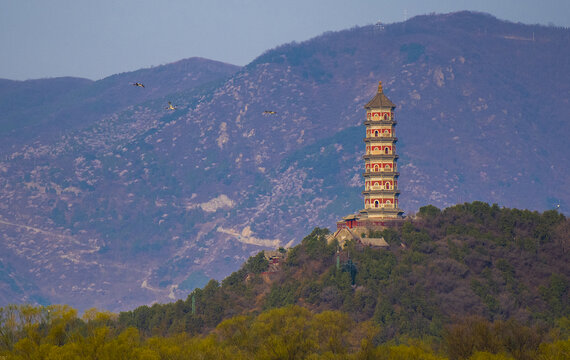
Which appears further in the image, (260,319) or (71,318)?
(260,319)

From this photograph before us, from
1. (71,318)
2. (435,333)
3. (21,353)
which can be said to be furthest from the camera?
(435,333)

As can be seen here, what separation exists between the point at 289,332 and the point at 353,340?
1499cm

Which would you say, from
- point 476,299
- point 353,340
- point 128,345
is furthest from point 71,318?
point 476,299

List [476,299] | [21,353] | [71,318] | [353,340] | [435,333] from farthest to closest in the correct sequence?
1. [476,299]
2. [435,333]
3. [353,340]
4. [71,318]
5. [21,353]

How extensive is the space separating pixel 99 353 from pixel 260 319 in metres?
36.3

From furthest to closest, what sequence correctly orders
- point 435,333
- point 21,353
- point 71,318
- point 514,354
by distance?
1. point 435,333
2. point 71,318
3. point 514,354
4. point 21,353

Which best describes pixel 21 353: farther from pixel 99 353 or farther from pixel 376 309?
pixel 376 309

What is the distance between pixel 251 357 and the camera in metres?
142

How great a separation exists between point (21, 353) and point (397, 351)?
4235cm

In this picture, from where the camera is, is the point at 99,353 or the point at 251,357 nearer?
the point at 99,353

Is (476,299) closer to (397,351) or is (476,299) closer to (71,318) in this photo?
(397,351)

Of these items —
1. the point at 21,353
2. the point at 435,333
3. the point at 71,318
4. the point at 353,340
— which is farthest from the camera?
the point at 435,333

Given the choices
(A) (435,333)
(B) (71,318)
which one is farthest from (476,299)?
(B) (71,318)

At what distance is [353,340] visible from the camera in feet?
533
